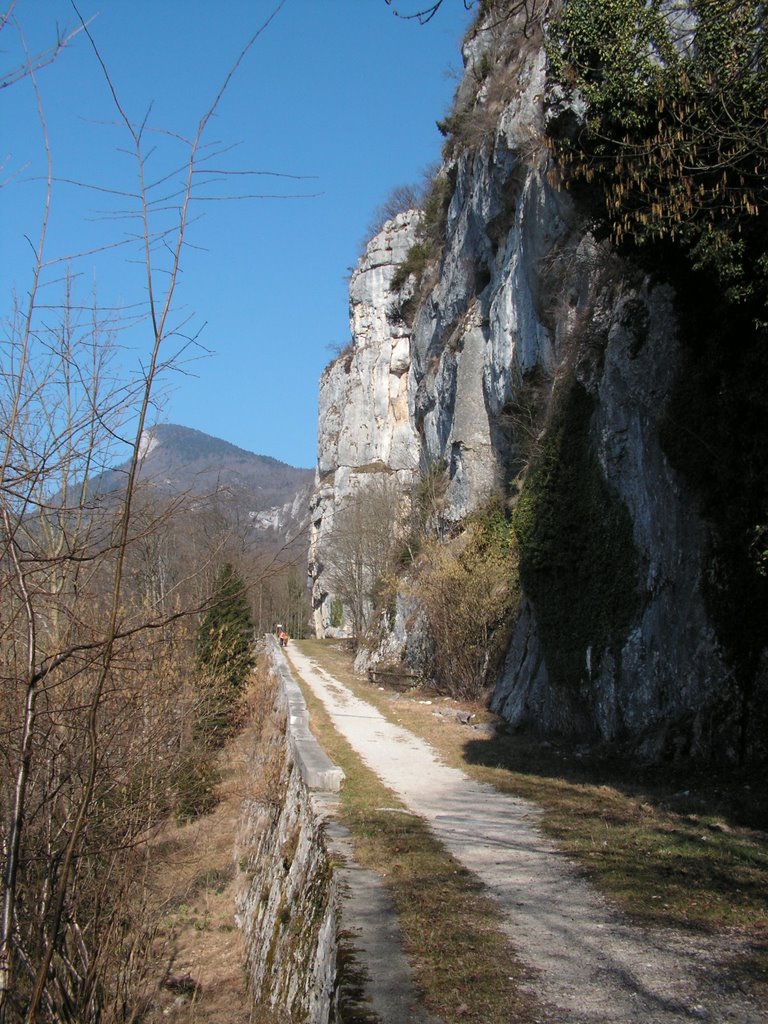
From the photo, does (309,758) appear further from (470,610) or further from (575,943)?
(470,610)

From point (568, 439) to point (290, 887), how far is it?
28.6 feet

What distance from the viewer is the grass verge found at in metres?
4.88

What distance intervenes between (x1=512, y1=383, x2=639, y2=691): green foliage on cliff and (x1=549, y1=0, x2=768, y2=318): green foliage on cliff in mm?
4384

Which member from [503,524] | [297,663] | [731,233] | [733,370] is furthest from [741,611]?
[297,663]

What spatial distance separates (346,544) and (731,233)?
31.1m

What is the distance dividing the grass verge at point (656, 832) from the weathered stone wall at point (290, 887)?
1.91 metres

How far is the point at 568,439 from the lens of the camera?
13.5 meters

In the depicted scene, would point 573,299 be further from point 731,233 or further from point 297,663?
point 297,663

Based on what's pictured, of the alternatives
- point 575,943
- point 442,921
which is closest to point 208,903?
point 442,921

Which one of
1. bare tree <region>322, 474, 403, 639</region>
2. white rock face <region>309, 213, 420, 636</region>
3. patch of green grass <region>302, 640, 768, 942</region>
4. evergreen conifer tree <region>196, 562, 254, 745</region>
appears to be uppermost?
white rock face <region>309, 213, 420, 636</region>

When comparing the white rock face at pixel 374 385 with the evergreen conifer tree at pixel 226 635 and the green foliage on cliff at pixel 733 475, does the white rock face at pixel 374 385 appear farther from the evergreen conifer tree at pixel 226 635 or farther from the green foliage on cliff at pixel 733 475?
the green foliage on cliff at pixel 733 475

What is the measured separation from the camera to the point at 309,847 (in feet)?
23.6

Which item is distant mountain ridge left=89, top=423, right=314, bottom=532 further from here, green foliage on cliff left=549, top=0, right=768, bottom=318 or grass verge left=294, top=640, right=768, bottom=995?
green foliage on cliff left=549, top=0, right=768, bottom=318

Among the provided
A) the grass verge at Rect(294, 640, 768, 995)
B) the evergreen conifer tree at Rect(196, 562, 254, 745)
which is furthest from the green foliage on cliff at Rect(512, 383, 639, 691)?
the evergreen conifer tree at Rect(196, 562, 254, 745)
